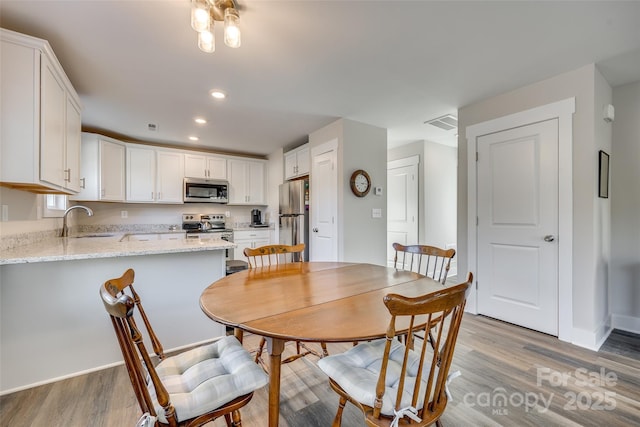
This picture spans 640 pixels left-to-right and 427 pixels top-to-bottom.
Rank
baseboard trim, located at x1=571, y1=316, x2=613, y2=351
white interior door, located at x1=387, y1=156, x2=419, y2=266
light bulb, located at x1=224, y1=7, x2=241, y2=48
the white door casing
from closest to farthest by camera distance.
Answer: light bulb, located at x1=224, y1=7, x2=241, y2=48 → baseboard trim, located at x1=571, y1=316, x2=613, y2=351 → the white door casing → white interior door, located at x1=387, y1=156, x2=419, y2=266

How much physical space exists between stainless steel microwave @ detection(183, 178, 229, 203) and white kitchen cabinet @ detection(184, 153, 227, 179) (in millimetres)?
152

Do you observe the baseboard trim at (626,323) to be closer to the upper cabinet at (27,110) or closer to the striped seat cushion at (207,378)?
the striped seat cushion at (207,378)

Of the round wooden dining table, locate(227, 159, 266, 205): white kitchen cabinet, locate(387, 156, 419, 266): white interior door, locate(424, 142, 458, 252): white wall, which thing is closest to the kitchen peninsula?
the round wooden dining table

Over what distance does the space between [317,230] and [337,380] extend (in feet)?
9.17

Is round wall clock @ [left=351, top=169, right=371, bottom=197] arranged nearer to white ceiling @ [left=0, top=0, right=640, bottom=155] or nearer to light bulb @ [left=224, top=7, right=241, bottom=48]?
white ceiling @ [left=0, top=0, right=640, bottom=155]

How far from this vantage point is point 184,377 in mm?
1096

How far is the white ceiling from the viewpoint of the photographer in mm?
1615

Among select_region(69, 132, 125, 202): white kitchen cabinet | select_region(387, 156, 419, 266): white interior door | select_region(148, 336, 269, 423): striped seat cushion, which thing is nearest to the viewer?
select_region(148, 336, 269, 423): striped seat cushion

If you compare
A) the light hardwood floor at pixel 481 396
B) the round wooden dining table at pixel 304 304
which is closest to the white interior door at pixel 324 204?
the light hardwood floor at pixel 481 396

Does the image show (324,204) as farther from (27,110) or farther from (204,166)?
(27,110)

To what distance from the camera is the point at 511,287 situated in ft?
8.88

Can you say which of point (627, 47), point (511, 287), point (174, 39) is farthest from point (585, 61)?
point (174, 39)

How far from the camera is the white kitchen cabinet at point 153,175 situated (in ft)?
13.6

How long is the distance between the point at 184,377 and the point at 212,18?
1850mm
